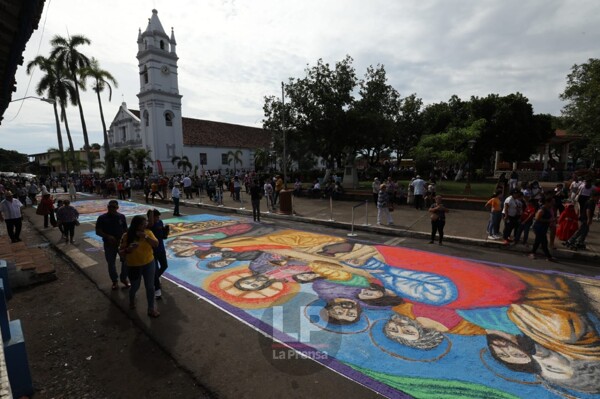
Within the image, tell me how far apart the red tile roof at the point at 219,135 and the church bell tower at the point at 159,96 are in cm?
373

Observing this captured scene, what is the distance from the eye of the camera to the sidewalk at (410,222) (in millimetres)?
A: 7938

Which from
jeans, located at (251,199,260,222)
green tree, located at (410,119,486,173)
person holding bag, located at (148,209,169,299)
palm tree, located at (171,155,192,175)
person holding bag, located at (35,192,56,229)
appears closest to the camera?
person holding bag, located at (148,209,169,299)

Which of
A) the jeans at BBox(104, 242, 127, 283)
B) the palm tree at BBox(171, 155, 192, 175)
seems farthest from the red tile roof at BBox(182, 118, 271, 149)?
Result: the jeans at BBox(104, 242, 127, 283)

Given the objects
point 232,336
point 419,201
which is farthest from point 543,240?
point 232,336

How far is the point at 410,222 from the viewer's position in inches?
437

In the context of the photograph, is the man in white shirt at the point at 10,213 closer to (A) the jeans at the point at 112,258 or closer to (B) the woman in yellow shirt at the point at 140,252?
(A) the jeans at the point at 112,258

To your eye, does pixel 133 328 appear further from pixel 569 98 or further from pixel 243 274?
pixel 569 98

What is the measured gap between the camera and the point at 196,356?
366 cm

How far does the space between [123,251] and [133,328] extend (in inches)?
44.9

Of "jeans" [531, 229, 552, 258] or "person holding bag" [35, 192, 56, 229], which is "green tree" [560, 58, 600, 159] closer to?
"jeans" [531, 229, 552, 258]

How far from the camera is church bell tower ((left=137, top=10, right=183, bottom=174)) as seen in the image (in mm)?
39562

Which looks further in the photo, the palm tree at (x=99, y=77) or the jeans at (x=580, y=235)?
the palm tree at (x=99, y=77)

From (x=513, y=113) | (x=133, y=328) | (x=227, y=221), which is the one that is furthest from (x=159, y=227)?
(x=513, y=113)

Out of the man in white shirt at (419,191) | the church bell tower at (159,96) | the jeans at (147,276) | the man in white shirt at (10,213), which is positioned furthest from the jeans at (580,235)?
the church bell tower at (159,96)
